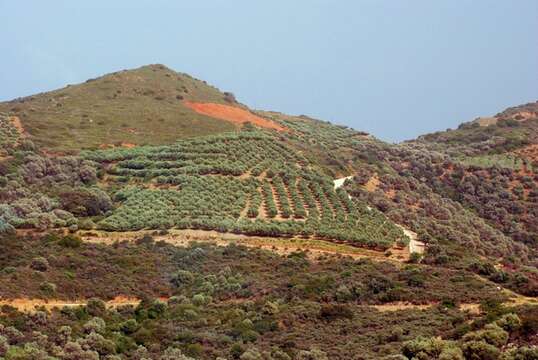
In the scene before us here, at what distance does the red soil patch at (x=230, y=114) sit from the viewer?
82.2 meters

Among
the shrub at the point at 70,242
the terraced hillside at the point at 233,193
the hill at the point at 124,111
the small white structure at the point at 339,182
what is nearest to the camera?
the shrub at the point at 70,242

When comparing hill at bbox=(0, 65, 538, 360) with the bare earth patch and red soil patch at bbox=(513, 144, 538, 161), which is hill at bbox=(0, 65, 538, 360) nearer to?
the bare earth patch

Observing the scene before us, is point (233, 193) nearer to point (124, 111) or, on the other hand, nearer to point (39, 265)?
point (39, 265)

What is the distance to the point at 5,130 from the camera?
61.7 meters

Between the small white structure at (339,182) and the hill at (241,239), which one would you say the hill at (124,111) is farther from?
the small white structure at (339,182)

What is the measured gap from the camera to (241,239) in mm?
45094

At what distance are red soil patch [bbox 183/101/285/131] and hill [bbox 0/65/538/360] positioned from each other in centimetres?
47

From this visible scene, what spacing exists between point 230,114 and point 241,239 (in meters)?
41.2

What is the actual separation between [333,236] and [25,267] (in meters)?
20.1

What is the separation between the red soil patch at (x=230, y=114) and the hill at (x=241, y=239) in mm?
472

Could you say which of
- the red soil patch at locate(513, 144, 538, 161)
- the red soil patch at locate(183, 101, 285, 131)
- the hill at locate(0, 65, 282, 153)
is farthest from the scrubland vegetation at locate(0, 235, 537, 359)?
the red soil patch at locate(513, 144, 538, 161)

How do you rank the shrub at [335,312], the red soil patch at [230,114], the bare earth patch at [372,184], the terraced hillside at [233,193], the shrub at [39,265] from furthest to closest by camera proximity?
the red soil patch at [230,114]
the bare earth patch at [372,184]
the terraced hillside at [233,193]
the shrub at [39,265]
the shrub at [335,312]

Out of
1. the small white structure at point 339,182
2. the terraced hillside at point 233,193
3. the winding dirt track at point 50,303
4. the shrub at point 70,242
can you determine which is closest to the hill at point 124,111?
the terraced hillside at point 233,193

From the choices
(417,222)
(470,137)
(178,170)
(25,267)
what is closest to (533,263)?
→ (417,222)
